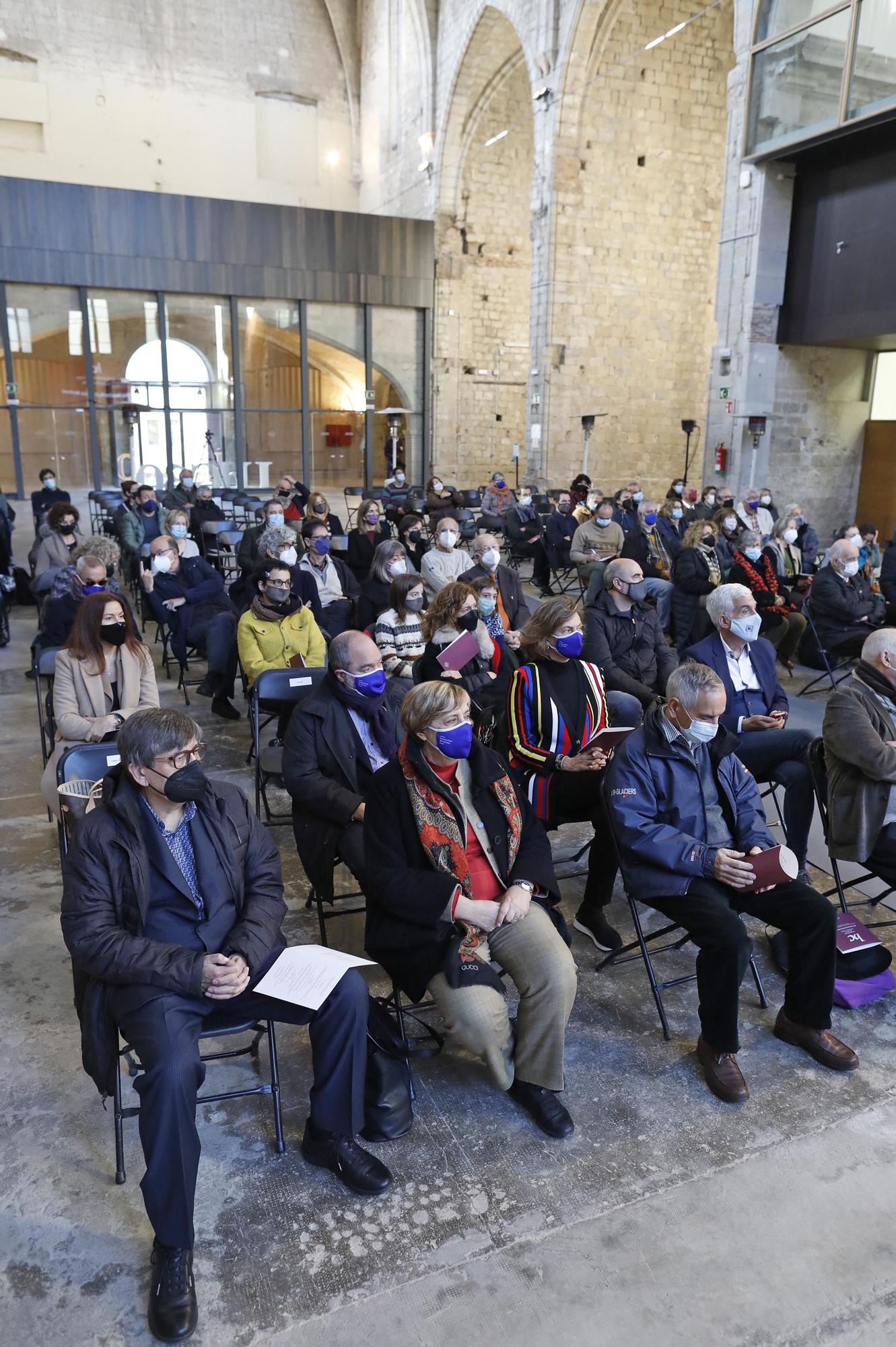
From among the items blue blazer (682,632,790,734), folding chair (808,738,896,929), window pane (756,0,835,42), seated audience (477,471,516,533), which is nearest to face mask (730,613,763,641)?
blue blazer (682,632,790,734)

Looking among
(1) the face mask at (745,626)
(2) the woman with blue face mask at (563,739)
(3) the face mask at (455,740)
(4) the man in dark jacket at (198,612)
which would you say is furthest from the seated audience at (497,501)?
(3) the face mask at (455,740)

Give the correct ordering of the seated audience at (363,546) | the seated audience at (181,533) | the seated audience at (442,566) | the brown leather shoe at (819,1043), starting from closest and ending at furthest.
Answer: the brown leather shoe at (819,1043) → the seated audience at (442,566) → the seated audience at (181,533) → the seated audience at (363,546)

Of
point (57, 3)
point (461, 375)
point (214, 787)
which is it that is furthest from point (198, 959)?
point (57, 3)

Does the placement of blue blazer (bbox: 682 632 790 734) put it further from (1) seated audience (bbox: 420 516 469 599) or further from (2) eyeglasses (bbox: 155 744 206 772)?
(1) seated audience (bbox: 420 516 469 599)

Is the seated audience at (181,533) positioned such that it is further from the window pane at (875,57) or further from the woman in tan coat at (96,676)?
the window pane at (875,57)

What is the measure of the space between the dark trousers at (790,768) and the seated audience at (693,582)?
9.78 feet

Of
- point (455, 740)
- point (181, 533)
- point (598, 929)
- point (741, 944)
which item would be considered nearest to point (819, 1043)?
point (741, 944)

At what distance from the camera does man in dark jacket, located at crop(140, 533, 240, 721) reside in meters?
6.50

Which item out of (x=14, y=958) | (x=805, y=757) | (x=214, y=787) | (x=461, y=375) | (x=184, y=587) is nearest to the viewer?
(x=214, y=787)

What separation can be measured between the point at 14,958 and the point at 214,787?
157cm

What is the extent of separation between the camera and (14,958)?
3.67 metres

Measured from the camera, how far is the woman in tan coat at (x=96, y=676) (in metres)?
4.27

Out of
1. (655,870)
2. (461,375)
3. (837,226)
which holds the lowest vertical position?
(655,870)

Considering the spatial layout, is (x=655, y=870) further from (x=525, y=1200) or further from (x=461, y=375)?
(x=461, y=375)
